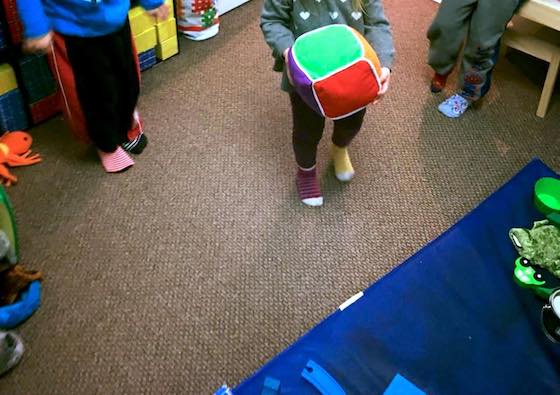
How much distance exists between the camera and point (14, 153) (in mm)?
1629

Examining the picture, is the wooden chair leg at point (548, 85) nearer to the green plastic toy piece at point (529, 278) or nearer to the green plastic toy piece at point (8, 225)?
the green plastic toy piece at point (529, 278)

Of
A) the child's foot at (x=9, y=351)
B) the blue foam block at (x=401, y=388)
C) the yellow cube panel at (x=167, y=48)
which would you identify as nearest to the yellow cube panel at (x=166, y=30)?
the yellow cube panel at (x=167, y=48)

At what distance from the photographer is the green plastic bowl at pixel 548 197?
148 cm

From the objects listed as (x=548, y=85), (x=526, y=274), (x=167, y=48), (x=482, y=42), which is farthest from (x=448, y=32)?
(x=167, y=48)

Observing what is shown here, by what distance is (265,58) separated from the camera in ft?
6.80

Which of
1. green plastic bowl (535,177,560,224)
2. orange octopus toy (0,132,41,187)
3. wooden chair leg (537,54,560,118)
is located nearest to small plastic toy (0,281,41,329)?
orange octopus toy (0,132,41,187)

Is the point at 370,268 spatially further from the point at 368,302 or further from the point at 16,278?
the point at 16,278

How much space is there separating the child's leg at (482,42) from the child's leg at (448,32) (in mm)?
30

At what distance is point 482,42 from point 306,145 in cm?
72

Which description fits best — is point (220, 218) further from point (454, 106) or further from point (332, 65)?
point (454, 106)

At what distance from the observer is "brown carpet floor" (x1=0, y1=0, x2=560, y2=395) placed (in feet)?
4.17

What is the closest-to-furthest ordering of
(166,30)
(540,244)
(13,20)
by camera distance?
(540,244)
(13,20)
(166,30)

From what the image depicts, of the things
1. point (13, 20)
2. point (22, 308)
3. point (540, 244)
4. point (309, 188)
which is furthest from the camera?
point (309, 188)

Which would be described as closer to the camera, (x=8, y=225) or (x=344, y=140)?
(x=8, y=225)
